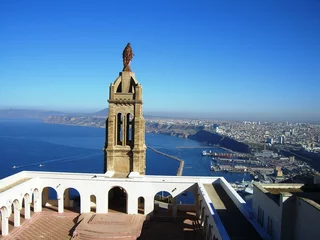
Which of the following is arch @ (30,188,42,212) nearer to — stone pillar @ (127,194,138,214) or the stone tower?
the stone tower

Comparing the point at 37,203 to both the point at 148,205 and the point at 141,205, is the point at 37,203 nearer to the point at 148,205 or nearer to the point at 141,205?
the point at 141,205

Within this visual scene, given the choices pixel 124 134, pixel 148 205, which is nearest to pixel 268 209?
pixel 148 205

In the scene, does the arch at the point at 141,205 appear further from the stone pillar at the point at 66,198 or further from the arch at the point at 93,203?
the stone pillar at the point at 66,198

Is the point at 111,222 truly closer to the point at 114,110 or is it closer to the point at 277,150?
the point at 114,110

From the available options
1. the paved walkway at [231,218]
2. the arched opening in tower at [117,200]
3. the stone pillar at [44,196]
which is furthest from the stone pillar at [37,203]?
the paved walkway at [231,218]

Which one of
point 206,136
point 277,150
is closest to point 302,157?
point 277,150

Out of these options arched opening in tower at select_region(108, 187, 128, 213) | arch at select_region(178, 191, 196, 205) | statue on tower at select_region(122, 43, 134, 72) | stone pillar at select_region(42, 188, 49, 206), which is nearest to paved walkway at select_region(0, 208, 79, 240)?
stone pillar at select_region(42, 188, 49, 206)
